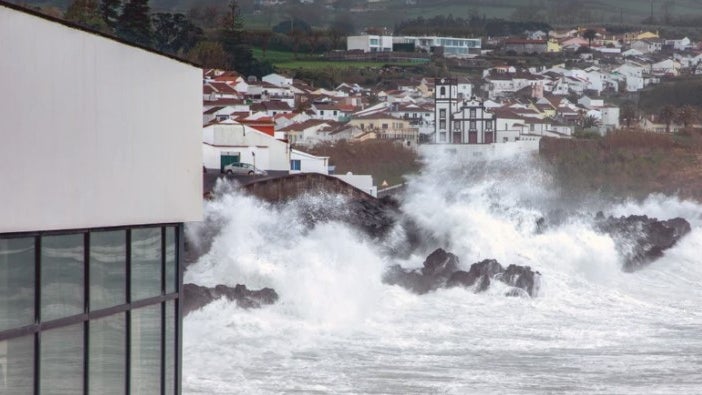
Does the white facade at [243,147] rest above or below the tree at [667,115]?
below

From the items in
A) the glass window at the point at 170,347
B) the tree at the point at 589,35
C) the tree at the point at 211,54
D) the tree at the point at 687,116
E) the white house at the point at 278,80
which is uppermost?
the tree at the point at 589,35

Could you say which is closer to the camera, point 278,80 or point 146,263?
point 146,263

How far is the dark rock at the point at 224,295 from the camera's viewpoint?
Answer: 23.5 meters

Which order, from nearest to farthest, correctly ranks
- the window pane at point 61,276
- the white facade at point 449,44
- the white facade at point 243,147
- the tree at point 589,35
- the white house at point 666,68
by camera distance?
1. the window pane at point 61,276
2. the white facade at point 243,147
3. the white house at point 666,68
4. the white facade at point 449,44
5. the tree at point 589,35

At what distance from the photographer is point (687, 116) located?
245ft

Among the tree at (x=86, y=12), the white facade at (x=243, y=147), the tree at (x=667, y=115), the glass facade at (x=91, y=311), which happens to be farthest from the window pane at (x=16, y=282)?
the tree at (x=667, y=115)

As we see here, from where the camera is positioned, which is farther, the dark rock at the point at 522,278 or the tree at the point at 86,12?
the tree at the point at 86,12

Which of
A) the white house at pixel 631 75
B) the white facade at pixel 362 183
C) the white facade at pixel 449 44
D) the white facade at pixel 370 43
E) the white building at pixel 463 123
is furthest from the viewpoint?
the white facade at pixel 449 44

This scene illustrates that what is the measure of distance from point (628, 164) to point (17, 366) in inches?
2389

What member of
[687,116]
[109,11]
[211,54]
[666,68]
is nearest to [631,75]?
[666,68]

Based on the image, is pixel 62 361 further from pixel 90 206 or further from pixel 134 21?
pixel 134 21

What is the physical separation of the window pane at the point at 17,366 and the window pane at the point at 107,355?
1.56 ft

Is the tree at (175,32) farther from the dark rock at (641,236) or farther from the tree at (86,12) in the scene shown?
the dark rock at (641,236)

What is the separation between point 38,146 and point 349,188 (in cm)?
3427
